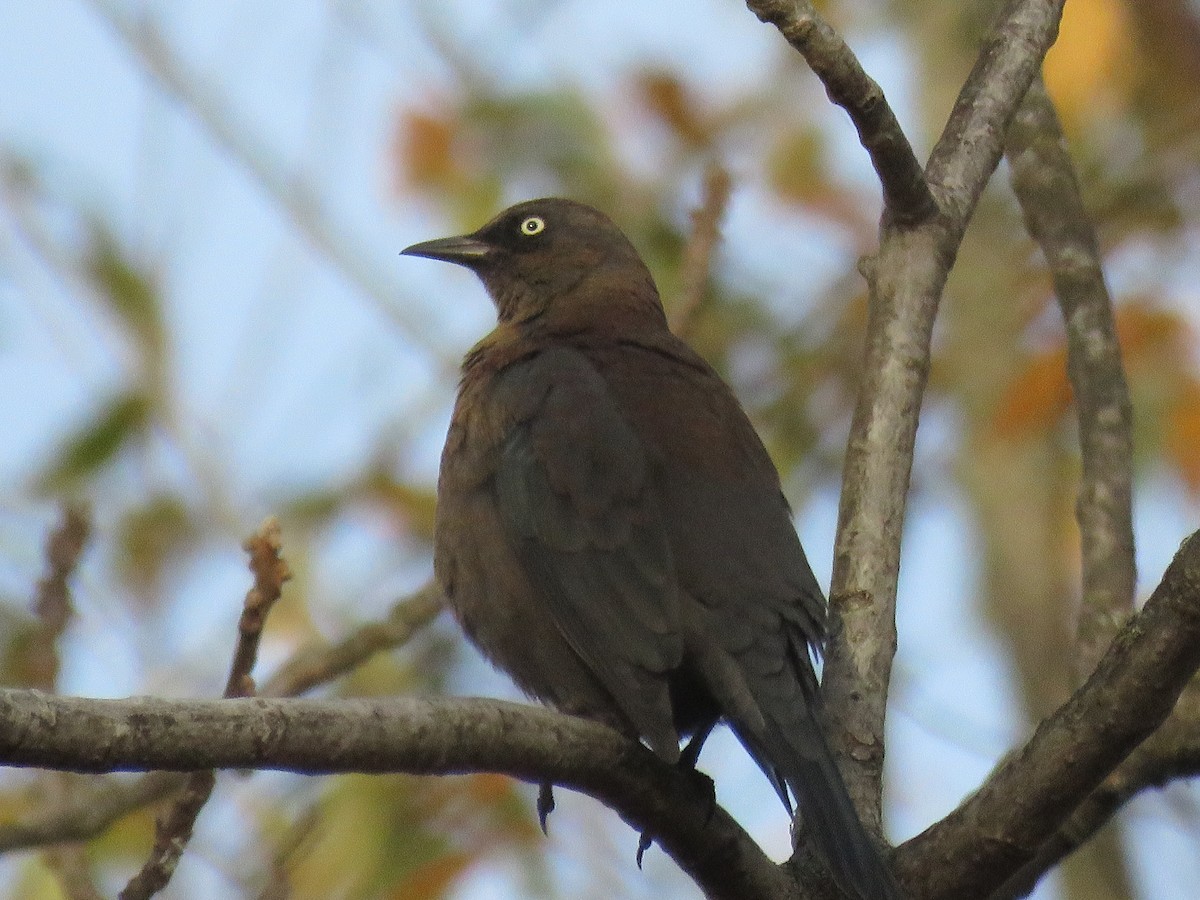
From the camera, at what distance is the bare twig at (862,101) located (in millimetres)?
3457

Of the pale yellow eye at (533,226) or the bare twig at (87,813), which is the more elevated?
the pale yellow eye at (533,226)

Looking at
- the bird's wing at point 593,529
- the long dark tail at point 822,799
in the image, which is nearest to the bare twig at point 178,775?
the bird's wing at point 593,529

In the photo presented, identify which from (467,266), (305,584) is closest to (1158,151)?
(467,266)

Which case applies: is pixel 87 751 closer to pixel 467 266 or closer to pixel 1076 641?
pixel 1076 641

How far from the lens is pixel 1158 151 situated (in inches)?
254

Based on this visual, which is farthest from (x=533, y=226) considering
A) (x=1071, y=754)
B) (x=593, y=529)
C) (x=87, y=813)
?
(x=1071, y=754)

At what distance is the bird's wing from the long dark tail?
0.77 feet

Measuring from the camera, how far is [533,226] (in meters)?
5.73

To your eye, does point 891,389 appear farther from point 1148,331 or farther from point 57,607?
point 1148,331

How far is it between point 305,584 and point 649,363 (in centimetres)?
276

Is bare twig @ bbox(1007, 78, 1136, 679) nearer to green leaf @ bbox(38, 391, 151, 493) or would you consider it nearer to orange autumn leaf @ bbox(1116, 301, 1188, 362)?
orange autumn leaf @ bbox(1116, 301, 1188, 362)

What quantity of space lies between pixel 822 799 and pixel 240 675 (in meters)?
1.16

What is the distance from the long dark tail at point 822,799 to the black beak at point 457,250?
2501 mm

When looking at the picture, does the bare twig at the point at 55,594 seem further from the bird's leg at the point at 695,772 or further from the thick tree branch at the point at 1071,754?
the thick tree branch at the point at 1071,754
